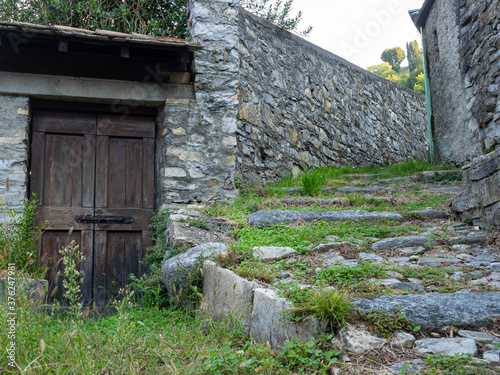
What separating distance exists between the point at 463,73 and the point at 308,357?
3459 millimetres

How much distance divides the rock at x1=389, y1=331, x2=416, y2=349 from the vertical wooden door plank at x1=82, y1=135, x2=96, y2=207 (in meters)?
3.56

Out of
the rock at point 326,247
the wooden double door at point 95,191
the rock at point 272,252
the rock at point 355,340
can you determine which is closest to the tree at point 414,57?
the wooden double door at point 95,191

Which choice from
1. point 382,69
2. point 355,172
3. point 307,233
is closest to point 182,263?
point 307,233

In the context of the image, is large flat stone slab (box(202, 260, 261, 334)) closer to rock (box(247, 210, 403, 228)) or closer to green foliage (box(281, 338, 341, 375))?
green foliage (box(281, 338, 341, 375))

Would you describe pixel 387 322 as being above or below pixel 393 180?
below

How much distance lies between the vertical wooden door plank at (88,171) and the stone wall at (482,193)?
12.1ft

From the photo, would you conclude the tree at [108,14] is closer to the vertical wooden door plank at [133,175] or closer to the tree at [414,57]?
the vertical wooden door plank at [133,175]

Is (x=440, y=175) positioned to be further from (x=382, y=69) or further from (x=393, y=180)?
(x=382, y=69)

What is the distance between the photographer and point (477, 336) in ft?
5.50

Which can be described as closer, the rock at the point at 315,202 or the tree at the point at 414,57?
the rock at the point at 315,202

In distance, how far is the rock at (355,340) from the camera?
5.41 feet

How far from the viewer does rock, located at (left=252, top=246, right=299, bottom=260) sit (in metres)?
2.92

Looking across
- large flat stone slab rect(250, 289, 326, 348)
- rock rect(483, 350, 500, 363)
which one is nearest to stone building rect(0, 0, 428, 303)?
large flat stone slab rect(250, 289, 326, 348)

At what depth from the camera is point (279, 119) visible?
6.54 meters
